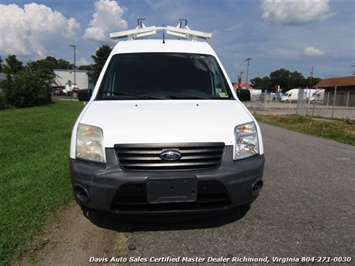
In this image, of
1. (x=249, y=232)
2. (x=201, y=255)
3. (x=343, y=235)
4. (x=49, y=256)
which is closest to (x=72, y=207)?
(x=49, y=256)

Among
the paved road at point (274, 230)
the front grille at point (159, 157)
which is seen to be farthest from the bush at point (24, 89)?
the front grille at point (159, 157)

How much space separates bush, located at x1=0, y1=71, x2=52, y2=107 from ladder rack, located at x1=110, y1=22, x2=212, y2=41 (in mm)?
16536

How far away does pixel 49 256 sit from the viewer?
9.14ft

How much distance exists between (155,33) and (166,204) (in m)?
4.40

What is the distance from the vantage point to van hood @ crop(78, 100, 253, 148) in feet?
9.36

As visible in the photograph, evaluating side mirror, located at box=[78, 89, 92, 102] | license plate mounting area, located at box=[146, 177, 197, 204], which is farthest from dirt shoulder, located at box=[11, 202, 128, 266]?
side mirror, located at box=[78, 89, 92, 102]

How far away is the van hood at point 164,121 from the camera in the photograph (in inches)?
112

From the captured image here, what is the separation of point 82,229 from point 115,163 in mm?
1031

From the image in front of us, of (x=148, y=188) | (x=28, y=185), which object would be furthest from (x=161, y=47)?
(x=28, y=185)

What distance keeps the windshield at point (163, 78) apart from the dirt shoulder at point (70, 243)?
59.9 inches

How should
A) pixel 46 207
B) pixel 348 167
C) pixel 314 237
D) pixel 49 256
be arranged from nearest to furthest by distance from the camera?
pixel 49 256 < pixel 314 237 < pixel 46 207 < pixel 348 167

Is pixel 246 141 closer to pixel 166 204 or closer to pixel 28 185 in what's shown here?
pixel 166 204

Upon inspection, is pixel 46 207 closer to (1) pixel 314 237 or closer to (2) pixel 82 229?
(2) pixel 82 229

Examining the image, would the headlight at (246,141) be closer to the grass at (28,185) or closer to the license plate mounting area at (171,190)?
the license plate mounting area at (171,190)
